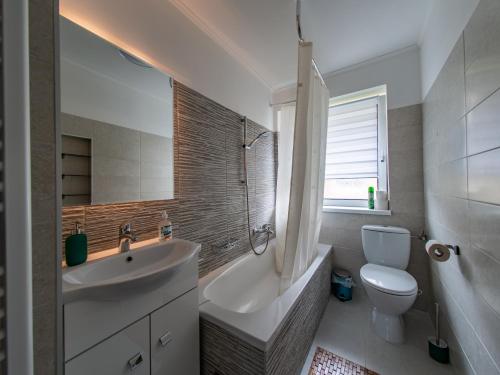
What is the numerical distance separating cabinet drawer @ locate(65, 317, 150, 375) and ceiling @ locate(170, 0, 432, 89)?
186 cm

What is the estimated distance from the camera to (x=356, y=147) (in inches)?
86.6

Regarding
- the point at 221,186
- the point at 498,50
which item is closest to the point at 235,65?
the point at 221,186

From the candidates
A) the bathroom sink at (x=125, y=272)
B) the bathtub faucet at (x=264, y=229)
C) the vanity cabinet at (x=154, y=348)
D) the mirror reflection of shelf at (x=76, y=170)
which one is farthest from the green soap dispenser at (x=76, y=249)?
the bathtub faucet at (x=264, y=229)

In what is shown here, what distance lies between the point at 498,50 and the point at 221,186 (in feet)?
5.14

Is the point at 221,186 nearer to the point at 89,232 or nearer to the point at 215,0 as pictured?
the point at 89,232

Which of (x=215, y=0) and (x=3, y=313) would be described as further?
(x=215, y=0)

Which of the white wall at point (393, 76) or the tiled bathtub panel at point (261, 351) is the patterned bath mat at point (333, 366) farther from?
the white wall at point (393, 76)

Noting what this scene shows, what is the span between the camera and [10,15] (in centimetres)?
33

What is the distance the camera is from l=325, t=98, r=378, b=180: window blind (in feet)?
6.92

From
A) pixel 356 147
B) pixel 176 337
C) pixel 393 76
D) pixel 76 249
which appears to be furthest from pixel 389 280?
pixel 76 249

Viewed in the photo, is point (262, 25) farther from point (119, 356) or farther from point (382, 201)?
point (119, 356)

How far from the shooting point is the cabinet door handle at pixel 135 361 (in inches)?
28.7

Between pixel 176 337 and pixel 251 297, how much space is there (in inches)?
39.4

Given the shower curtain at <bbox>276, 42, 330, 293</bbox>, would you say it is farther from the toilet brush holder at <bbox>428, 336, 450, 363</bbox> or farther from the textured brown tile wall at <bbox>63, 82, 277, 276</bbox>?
the toilet brush holder at <bbox>428, 336, 450, 363</bbox>
